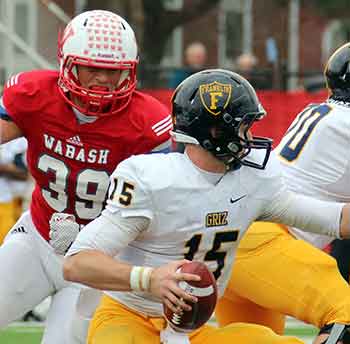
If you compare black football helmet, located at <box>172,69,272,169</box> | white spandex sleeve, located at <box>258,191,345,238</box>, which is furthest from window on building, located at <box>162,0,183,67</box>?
black football helmet, located at <box>172,69,272,169</box>

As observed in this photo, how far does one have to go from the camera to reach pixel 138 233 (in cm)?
427

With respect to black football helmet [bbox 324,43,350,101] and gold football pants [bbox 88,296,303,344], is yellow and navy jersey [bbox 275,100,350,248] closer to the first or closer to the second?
black football helmet [bbox 324,43,350,101]

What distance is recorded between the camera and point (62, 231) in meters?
5.29

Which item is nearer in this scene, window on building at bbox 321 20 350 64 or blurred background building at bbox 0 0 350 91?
blurred background building at bbox 0 0 350 91

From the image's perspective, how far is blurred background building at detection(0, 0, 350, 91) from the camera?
1189cm

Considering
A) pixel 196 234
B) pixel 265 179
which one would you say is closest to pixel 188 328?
pixel 196 234

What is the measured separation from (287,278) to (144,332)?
2.46 ft

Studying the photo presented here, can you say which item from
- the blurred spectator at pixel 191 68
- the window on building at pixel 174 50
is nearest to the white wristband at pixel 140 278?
the blurred spectator at pixel 191 68

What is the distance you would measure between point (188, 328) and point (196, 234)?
0.38 m

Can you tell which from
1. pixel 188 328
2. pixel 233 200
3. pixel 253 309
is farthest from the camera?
pixel 253 309

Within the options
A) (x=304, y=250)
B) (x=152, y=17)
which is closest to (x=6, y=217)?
(x=304, y=250)

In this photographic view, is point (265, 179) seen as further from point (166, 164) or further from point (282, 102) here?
point (282, 102)

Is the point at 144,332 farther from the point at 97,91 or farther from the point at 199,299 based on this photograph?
the point at 97,91

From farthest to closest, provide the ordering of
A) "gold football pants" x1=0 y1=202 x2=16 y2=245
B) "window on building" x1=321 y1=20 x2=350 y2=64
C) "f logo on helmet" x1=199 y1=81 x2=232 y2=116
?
"window on building" x1=321 y1=20 x2=350 y2=64
"gold football pants" x1=0 y1=202 x2=16 y2=245
"f logo on helmet" x1=199 y1=81 x2=232 y2=116
